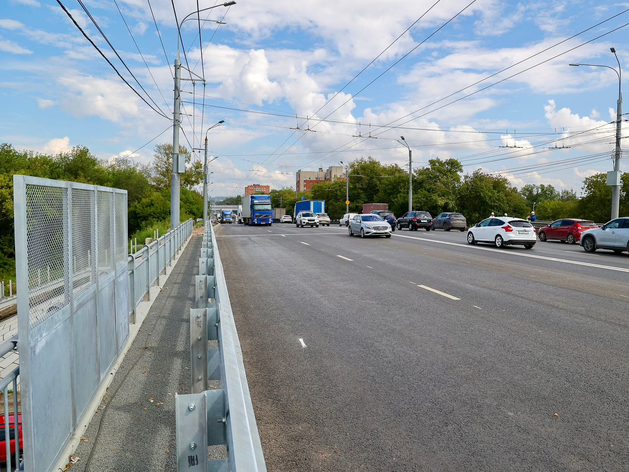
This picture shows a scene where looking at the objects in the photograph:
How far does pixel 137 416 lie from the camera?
4.49 metres

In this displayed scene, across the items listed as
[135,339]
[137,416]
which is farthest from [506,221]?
[137,416]

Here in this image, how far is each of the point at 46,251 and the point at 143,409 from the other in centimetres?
192

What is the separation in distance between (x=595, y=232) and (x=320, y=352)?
19.2 m

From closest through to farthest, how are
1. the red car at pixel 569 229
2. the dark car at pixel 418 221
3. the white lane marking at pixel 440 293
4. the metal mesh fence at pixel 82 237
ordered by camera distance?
the metal mesh fence at pixel 82 237
the white lane marking at pixel 440 293
the red car at pixel 569 229
the dark car at pixel 418 221

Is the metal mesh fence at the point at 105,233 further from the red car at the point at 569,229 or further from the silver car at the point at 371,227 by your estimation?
the red car at the point at 569,229

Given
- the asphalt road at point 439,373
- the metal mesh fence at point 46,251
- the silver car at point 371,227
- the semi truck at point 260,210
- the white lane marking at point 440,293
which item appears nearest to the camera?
the metal mesh fence at point 46,251

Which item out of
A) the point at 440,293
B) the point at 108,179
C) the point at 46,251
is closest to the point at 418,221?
the point at 440,293

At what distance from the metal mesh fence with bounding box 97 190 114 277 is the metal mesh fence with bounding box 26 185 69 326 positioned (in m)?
1.30

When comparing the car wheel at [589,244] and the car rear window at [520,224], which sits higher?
the car rear window at [520,224]

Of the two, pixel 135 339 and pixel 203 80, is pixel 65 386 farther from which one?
pixel 203 80

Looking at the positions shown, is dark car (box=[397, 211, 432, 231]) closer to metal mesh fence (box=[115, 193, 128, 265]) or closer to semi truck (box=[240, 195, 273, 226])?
semi truck (box=[240, 195, 273, 226])

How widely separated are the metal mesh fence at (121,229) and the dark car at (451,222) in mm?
41653

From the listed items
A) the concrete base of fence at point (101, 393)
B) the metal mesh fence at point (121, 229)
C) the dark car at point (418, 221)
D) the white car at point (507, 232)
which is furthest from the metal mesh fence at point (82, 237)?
the dark car at point (418, 221)

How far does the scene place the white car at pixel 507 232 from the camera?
23094 mm
